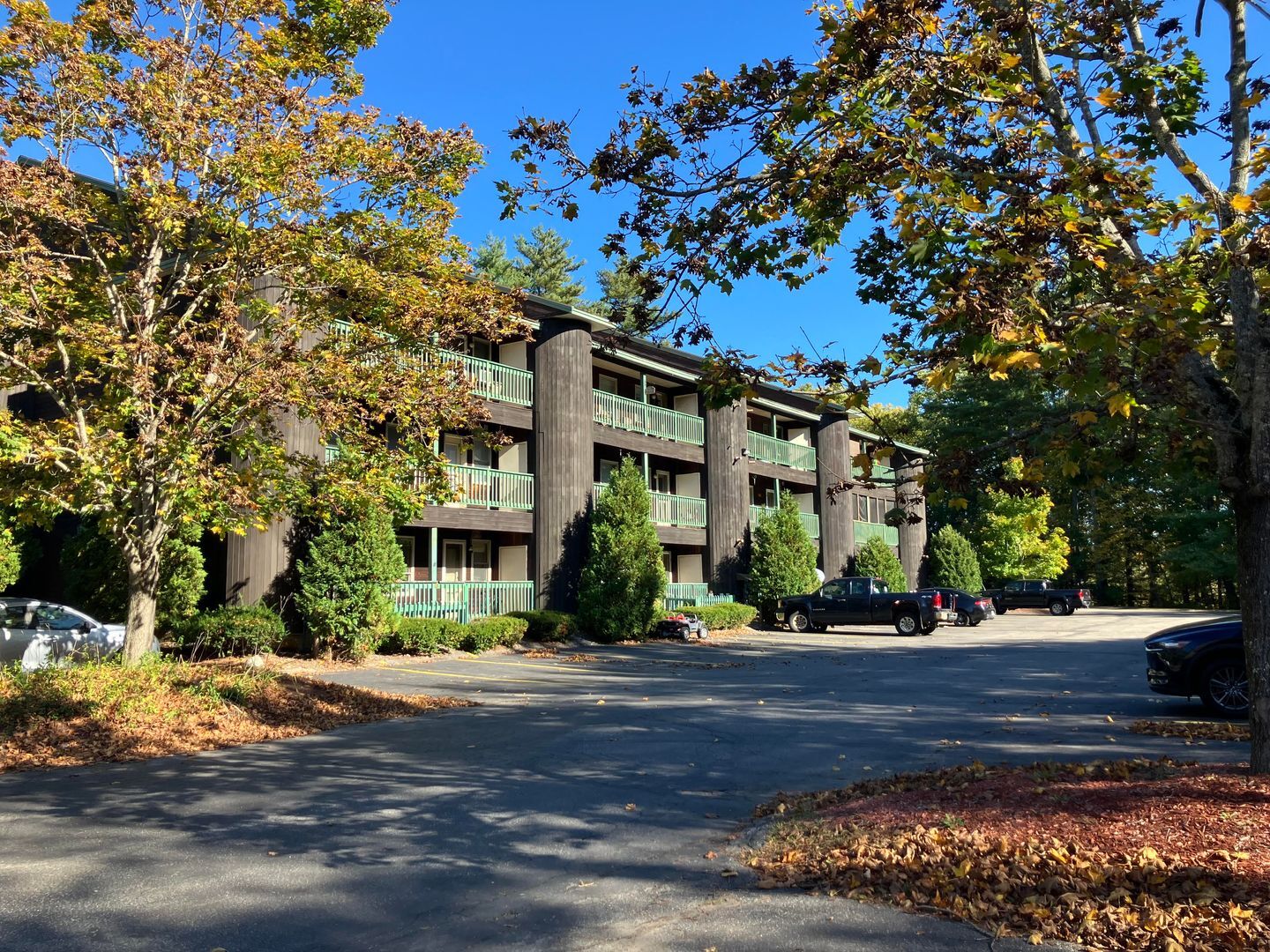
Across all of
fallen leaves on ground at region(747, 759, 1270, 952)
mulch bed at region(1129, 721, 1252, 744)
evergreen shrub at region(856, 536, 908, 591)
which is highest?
evergreen shrub at region(856, 536, 908, 591)

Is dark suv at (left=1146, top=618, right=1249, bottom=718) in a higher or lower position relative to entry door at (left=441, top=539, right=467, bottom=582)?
lower

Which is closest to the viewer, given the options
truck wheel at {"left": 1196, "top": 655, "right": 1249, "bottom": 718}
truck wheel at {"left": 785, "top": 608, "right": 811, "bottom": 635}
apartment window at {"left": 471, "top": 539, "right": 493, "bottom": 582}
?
truck wheel at {"left": 1196, "top": 655, "right": 1249, "bottom": 718}

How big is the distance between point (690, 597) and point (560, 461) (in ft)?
24.4

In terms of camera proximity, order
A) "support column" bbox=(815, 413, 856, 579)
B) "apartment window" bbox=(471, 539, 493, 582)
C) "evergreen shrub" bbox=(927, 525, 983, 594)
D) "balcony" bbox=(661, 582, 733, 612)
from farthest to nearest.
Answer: "evergreen shrub" bbox=(927, 525, 983, 594)
"support column" bbox=(815, 413, 856, 579)
"balcony" bbox=(661, 582, 733, 612)
"apartment window" bbox=(471, 539, 493, 582)

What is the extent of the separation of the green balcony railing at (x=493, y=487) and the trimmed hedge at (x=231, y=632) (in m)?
6.15

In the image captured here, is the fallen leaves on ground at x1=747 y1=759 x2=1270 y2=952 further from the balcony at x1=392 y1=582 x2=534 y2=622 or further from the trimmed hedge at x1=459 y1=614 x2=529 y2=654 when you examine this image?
the balcony at x1=392 y1=582 x2=534 y2=622

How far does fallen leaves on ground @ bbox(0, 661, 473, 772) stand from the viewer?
9523 millimetres

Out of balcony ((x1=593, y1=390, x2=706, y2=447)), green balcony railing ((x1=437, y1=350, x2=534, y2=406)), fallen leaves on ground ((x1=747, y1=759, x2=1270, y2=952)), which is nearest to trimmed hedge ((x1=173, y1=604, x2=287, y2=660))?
green balcony railing ((x1=437, y1=350, x2=534, y2=406))

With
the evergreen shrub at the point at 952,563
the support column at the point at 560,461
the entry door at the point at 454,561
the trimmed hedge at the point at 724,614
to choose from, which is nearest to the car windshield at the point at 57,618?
the entry door at the point at 454,561

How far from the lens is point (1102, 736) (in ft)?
32.2

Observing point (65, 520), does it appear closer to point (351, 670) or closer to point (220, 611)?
point (220, 611)

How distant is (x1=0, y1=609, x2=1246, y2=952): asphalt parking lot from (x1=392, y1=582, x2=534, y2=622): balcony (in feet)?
21.9

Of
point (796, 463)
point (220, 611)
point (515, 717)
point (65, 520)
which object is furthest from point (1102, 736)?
point (796, 463)

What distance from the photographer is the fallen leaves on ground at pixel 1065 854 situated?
13.9 ft
